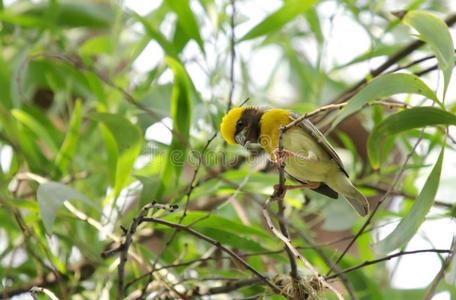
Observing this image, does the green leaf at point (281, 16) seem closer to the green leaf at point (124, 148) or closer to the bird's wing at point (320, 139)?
the bird's wing at point (320, 139)

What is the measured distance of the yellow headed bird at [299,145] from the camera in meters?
1.71

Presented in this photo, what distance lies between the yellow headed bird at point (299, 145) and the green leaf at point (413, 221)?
1.32 feet

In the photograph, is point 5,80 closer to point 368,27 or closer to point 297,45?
point 368,27

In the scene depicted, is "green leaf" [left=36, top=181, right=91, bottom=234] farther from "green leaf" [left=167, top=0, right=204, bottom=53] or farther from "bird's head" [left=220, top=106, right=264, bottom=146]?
"green leaf" [left=167, top=0, right=204, bottom=53]

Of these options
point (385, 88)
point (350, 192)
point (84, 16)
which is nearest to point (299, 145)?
point (350, 192)

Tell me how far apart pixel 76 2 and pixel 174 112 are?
1629mm

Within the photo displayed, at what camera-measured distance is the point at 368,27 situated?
7.44 ft

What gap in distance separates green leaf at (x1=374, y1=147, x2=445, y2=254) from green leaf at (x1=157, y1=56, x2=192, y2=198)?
2.51 ft

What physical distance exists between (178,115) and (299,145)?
0.45 meters

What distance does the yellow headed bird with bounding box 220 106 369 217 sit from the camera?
67.4 inches

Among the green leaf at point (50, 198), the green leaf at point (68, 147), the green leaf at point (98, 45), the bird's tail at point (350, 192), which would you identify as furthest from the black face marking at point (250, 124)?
the green leaf at point (98, 45)

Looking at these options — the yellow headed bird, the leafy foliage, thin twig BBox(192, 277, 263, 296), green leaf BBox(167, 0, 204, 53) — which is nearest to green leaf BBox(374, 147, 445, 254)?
the leafy foliage

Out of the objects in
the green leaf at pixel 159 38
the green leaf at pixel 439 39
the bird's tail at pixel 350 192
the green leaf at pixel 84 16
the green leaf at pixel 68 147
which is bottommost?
the bird's tail at pixel 350 192

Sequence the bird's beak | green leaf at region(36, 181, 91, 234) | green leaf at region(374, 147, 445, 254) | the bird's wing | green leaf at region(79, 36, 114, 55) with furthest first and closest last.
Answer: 1. green leaf at region(79, 36, 114, 55)
2. the bird's beak
3. the bird's wing
4. green leaf at region(36, 181, 91, 234)
5. green leaf at region(374, 147, 445, 254)
